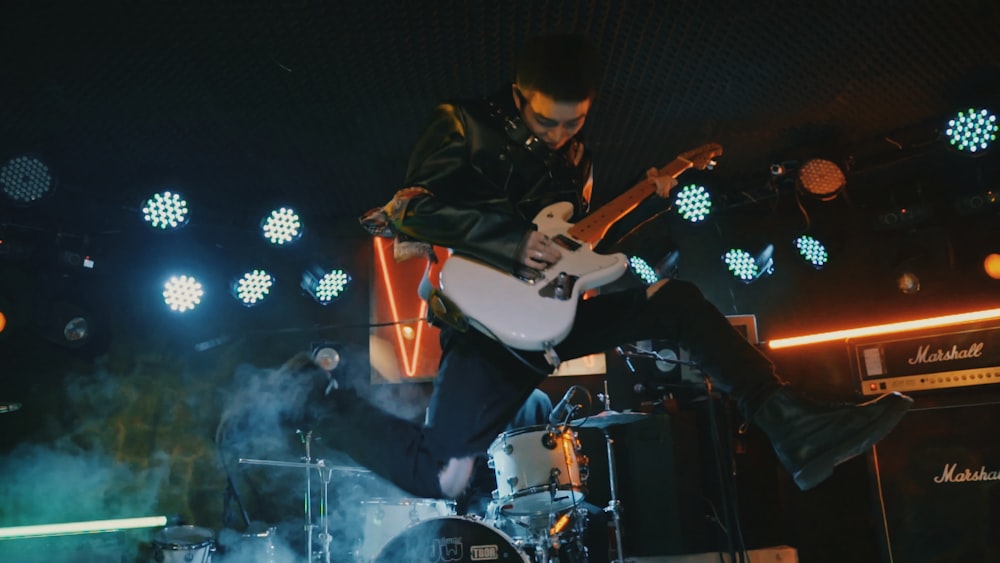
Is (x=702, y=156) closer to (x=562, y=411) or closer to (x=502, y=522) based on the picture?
(x=562, y=411)

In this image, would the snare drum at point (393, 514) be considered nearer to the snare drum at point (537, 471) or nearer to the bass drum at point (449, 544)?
the snare drum at point (537, 471)

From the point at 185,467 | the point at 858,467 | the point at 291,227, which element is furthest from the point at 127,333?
the point at 858,467

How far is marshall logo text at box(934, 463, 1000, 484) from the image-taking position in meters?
4.06

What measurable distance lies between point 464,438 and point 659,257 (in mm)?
4333

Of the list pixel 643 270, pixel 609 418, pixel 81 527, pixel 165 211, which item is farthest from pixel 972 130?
pixel 81 527

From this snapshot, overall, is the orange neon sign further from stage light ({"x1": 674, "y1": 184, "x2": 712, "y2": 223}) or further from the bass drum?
stage light ({"x1": 674, "y1": 184, "x2": 712, "y2": 223})

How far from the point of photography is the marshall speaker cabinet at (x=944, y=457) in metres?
4.07

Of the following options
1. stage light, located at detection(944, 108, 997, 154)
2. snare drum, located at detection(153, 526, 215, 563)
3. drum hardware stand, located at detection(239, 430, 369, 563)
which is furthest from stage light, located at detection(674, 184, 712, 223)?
snare drum, located at detection(153, 526, 215, 563)

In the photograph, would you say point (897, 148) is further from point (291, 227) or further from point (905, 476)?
point (291, 227)

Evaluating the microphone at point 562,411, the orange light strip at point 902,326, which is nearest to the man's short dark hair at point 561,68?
the microphone at point 562,411

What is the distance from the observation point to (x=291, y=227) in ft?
20.0

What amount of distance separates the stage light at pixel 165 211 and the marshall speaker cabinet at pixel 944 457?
498 cm

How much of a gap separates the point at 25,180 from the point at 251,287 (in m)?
1.78

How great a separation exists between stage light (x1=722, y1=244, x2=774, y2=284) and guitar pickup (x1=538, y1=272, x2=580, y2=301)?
165 inches
